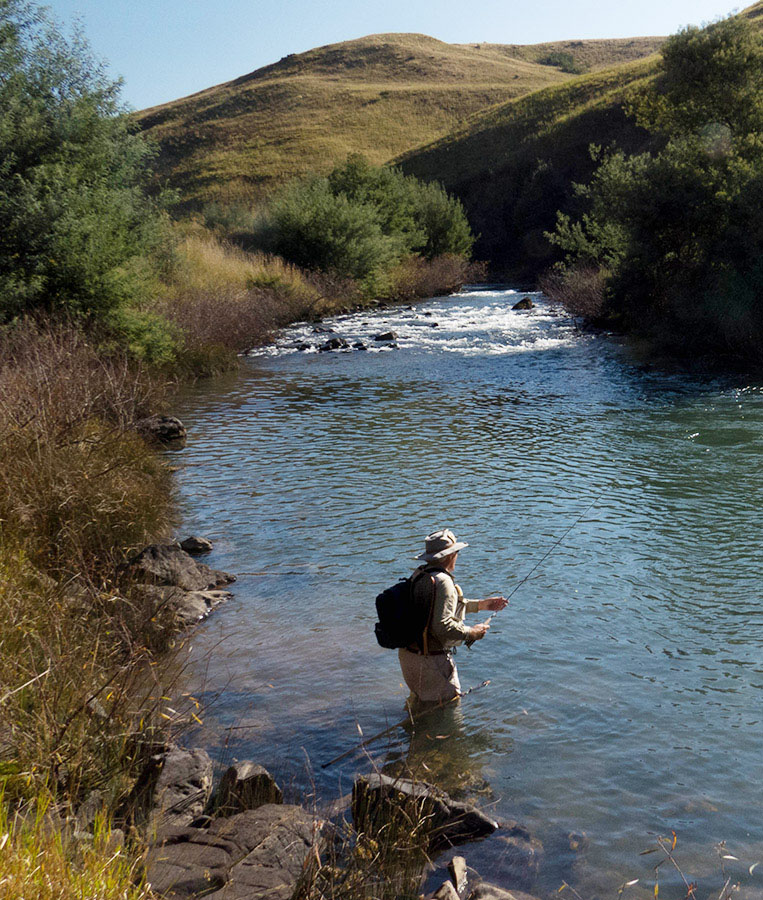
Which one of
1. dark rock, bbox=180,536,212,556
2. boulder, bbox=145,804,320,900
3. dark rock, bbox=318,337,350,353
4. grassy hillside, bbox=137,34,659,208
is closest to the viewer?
boulder, bbox=145,804,320,900

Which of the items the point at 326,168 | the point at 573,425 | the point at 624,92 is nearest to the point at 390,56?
the point at 326,168

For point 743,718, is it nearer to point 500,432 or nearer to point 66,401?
point 66,401

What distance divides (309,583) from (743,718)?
4676mm

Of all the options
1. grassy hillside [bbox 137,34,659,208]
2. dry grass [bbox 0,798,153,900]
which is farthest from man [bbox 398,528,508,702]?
grassy hillside [bbox 137,34,659,208]

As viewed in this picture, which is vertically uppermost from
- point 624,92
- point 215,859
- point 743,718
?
point 624,92

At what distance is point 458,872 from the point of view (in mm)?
4715

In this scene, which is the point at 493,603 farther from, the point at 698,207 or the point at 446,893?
the point at 698,207

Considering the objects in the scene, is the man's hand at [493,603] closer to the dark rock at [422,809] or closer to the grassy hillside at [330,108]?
the dark rock at [422,809]

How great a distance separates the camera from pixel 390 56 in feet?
445

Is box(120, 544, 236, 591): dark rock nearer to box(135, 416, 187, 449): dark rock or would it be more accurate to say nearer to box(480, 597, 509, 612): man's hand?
box(480, 597, 509, 612): man's hand

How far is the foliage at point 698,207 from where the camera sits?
22.4 metres

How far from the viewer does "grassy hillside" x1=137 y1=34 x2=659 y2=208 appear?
3728 inches

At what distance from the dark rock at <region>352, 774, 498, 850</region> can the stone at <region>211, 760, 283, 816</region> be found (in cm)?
51

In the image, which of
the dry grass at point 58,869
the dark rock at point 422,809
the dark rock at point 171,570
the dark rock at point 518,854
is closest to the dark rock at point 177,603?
the dark rock at point 171,570
